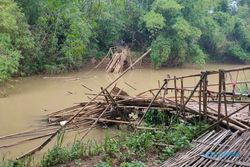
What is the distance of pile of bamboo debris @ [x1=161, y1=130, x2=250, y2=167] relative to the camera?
525 cm

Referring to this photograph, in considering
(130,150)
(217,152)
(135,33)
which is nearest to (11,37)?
(135,33)

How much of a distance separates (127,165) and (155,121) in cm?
343

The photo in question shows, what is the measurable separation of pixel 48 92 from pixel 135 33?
41.8ft

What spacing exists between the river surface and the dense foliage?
86cm

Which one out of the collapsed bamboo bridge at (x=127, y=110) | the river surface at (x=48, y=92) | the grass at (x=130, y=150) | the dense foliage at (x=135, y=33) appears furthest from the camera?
the dense foliage at (x=135, y=33)

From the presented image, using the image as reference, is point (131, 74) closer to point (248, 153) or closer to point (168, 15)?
point (168, 15)

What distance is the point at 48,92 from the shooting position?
16.1 meters

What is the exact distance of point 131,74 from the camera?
22766 millimetres

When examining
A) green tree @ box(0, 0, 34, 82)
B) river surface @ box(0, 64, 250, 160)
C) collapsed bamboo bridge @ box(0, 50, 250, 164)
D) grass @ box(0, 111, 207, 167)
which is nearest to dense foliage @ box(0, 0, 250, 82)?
green tree @ box(0, 0, 34, 82)

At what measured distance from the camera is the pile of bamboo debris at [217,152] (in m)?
5.25

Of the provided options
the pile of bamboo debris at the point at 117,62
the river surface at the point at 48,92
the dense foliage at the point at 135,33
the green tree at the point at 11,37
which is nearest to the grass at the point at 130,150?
the river surface at the point at 48,92

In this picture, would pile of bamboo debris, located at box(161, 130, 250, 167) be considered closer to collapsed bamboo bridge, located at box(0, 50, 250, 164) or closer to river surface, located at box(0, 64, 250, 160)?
collapsed bamboo bridge, located at box(0, 50, 250, 164)

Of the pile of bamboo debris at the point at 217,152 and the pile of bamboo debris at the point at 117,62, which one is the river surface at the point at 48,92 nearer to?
the pile of bamboo debris at the point at 117,62

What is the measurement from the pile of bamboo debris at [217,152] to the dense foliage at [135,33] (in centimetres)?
923
